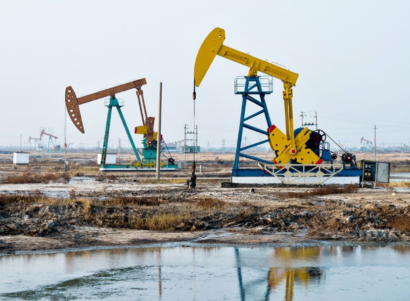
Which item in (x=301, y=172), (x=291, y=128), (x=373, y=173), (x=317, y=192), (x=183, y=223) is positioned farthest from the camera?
(x=291, y=128)

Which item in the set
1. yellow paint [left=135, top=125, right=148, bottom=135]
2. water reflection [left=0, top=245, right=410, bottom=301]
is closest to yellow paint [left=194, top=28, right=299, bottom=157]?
water reflection [left=0, top=245, right=410, bottom=301]

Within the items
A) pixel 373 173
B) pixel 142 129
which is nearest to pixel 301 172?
pixel 373 173

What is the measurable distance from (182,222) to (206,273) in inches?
196

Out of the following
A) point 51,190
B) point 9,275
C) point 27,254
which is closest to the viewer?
point 9,275

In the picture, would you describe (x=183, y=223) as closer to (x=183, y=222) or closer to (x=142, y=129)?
(x=183, y=222)

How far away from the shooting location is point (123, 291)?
9016 mm

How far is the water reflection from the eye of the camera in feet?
29.4

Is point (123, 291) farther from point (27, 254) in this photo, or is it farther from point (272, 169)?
point (272, 169)

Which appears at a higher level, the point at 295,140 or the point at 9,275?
the point at 295,140

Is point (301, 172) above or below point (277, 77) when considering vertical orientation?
below

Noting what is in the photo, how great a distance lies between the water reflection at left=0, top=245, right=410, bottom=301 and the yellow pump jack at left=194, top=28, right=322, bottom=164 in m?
15.2

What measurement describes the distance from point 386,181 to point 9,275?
831 inches

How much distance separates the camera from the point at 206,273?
1029 cm

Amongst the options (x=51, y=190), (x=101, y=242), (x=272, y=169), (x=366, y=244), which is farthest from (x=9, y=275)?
(x=272, y=169)
